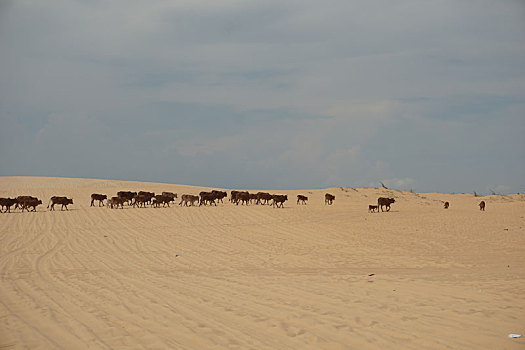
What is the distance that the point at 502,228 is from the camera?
21.2 metres

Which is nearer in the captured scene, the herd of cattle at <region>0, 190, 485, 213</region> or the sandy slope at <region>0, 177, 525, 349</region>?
the sandy slope at <region>0, 177, 525, 349</region>

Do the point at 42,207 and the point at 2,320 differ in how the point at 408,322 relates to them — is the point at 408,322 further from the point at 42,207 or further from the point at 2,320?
the point at 42,207

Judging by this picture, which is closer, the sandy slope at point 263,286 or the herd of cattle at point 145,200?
the sandy slope at point 263,286

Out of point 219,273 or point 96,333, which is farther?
point 219,273

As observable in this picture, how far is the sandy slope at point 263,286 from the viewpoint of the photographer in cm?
607

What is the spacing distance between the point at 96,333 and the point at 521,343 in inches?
221

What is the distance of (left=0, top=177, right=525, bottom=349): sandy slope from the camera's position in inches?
239

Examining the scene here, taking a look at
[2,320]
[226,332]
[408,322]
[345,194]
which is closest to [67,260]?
[2,320]

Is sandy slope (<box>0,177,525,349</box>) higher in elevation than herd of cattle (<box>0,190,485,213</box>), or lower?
lower

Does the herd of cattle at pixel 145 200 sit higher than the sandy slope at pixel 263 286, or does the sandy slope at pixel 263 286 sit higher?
the herd of cattle at pixel 145 200

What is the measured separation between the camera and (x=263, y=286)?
372 inches

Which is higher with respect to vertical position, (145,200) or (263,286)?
(145,200)

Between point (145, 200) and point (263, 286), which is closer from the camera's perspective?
point (263, 286)

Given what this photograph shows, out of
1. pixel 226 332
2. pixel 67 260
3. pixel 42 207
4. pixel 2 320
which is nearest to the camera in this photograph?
pixel 226 332
